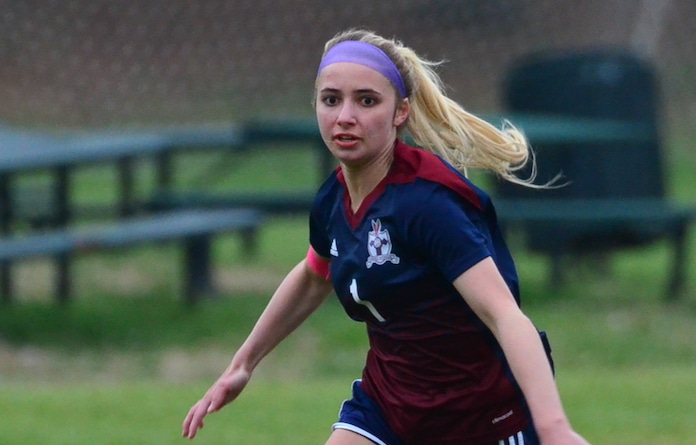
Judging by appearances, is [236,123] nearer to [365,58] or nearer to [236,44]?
[236,44]

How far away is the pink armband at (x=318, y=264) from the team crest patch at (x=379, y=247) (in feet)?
1.31

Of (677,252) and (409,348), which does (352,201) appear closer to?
(409,348)

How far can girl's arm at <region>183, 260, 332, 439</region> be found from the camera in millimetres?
3816

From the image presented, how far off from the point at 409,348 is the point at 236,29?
22.0ft

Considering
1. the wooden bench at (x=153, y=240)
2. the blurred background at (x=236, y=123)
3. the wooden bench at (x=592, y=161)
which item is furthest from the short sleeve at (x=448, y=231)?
the wooden bench at (x=592, y=161)

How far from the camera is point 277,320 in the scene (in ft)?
12.7

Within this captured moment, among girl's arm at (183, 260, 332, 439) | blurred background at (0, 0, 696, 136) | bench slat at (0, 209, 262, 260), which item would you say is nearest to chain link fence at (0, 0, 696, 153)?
blurred background at (0, 0, 696, 136)

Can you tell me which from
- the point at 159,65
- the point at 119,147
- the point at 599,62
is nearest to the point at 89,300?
the point at 119,147

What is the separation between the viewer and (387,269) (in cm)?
343

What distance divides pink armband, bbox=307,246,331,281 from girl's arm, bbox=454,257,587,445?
67 centimetres

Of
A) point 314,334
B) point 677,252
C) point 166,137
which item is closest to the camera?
point 314,334

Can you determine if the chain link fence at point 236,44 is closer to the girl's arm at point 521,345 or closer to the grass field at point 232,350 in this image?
the grass field at point 232,350

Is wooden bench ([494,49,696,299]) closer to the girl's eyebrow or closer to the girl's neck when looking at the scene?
the girl's neck

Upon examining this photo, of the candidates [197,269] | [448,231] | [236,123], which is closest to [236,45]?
[197,269]
